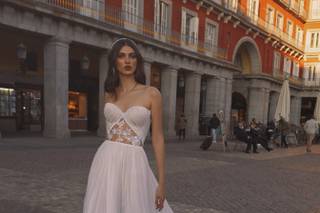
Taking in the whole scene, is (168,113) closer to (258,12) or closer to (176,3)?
(176,3)

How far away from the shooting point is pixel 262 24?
33.8 m

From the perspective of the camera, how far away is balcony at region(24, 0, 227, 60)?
15.8 m

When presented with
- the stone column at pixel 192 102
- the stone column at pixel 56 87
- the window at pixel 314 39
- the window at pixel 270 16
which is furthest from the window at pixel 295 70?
the stone column at pixel 56 87

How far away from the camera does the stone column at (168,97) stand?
2205 cm

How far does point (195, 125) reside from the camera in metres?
24.4

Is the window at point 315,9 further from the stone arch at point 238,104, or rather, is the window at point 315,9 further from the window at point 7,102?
the window at point 7,102

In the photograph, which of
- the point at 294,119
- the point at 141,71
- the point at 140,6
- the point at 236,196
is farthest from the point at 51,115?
the point at 294,119

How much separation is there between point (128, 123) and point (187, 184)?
5327mm

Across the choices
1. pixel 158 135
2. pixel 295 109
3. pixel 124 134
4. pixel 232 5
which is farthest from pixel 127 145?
pixel 295 109

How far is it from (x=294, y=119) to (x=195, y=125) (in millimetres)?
24085

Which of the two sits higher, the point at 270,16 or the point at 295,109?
the point at 270,16

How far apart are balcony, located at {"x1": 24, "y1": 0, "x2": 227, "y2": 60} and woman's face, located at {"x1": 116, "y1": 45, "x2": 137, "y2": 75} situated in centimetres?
1245

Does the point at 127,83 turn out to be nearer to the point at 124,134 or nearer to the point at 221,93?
the point at 124,134

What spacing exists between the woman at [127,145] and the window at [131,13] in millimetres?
16671
